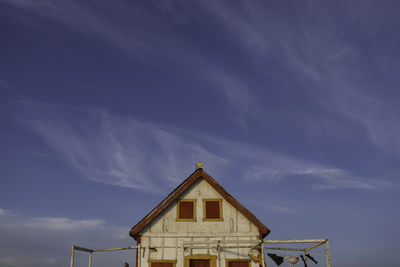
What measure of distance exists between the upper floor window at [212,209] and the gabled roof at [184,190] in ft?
2.17

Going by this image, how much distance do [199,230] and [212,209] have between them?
5.03 feet

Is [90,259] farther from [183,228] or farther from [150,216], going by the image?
[183,228]

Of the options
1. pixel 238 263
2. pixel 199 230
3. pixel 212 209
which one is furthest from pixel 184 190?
pixel 238 263

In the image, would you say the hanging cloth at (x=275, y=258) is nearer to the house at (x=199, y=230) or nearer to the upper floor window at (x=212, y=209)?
the house at (x=199, y=230)

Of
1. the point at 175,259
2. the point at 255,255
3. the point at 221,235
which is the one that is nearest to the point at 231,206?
the point at 221,235

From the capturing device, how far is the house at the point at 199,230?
20.3m

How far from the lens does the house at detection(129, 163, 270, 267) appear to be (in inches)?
801

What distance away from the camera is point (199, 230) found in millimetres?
21203

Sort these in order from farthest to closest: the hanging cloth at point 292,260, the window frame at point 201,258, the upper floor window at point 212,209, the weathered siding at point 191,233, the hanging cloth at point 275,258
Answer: the upper floor window at point 212,209 < the weathered siding at point 191,233 < the hanging cloth at point 275,258 < the window frame at point 201,258 < the hanging cloth at point 292,260

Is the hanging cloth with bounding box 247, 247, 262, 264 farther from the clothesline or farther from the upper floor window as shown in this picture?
the upper floor window

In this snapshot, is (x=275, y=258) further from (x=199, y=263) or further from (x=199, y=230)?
(x=199, y=230)

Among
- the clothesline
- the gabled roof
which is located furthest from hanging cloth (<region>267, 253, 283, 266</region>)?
the gabled roof

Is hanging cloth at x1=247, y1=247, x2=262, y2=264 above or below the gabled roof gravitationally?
below

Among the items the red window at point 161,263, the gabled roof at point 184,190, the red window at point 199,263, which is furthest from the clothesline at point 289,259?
the red window at point 161,263
